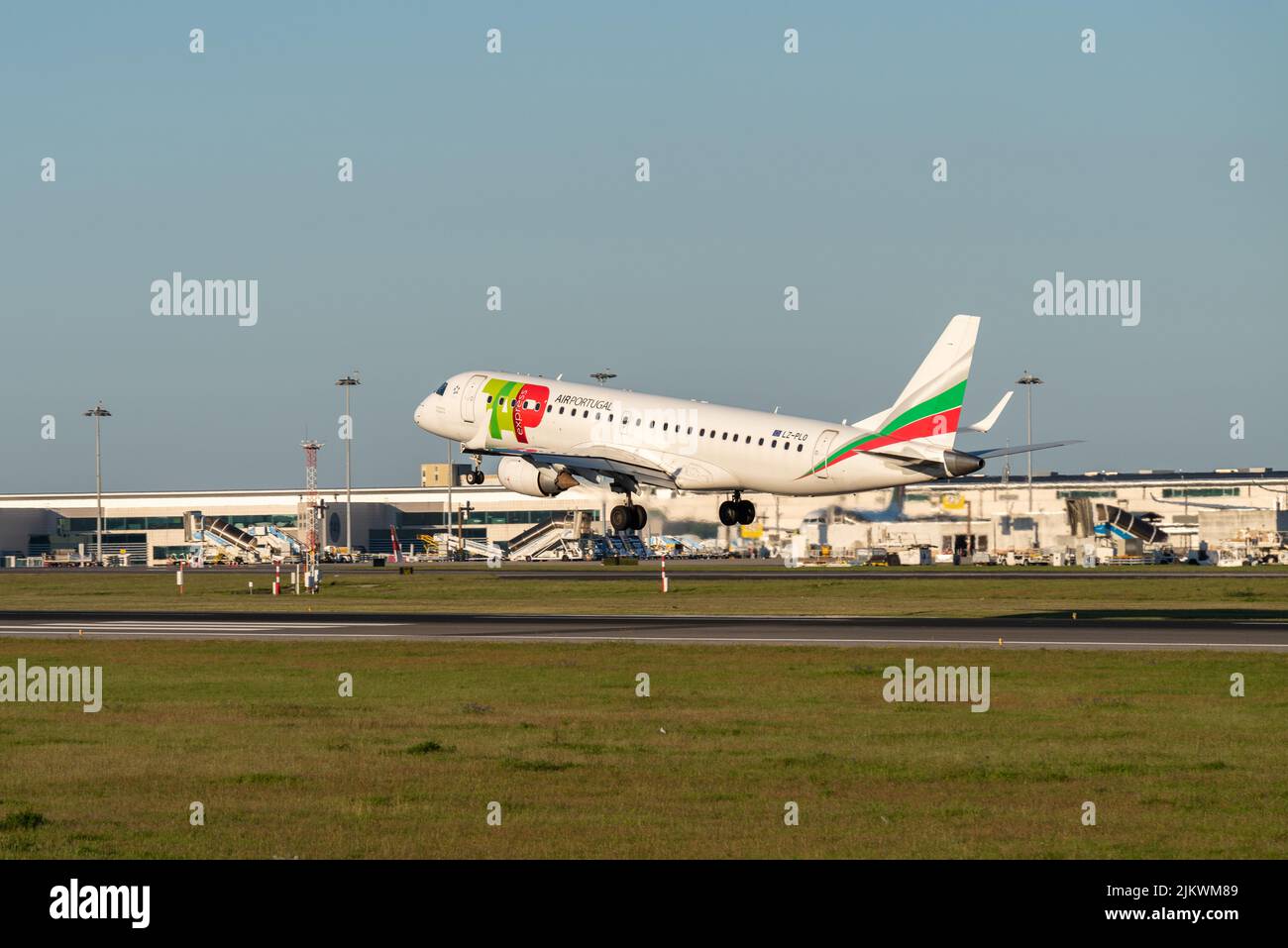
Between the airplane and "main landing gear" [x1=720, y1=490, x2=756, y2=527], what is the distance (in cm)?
7

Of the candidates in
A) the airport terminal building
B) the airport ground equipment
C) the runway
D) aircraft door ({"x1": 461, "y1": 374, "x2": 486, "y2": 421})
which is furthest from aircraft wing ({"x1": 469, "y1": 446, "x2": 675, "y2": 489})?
the airport ground equipment

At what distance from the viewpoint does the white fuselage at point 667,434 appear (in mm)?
74188

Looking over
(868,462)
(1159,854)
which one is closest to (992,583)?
(868,462)

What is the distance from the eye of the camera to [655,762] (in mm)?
26016

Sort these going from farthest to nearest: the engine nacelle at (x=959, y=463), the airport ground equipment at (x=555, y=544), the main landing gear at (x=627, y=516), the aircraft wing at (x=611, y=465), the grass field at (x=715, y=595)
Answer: the airport ground equipment at (x=555, y=544)
the main landing gear at (x=627, y=516)
the aircraft wing at (x=611, y=465)
the engine nacelle at (x=959, y=463)
the grass field at (x=715, y=595)

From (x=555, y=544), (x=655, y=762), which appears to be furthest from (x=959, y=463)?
(x=555, y=544)

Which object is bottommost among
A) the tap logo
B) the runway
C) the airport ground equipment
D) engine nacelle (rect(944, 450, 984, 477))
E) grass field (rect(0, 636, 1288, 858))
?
grass field (rect(0, 636, 1288, 858))

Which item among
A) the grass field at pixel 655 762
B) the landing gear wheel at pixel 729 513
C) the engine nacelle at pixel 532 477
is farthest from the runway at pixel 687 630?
the landing gear wheel at pixel 729 513

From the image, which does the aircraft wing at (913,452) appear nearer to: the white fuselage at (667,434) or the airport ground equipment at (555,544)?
the white fuselage at (667,434)

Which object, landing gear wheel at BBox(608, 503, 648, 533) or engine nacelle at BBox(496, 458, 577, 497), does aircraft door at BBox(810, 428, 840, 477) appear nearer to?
landing gear wheel at BBox(608, 503, 648, 533)

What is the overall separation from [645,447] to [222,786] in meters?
55.9

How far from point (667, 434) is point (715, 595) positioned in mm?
8111

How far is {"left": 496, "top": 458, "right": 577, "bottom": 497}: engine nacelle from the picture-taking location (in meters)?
78.9

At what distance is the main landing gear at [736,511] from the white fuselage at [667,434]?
1.50m
